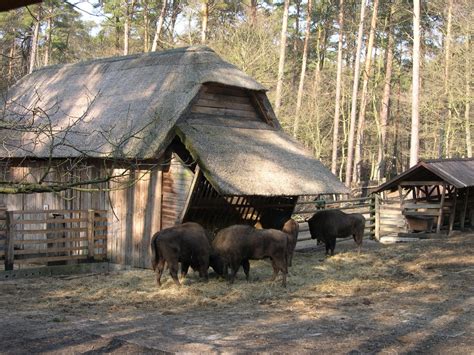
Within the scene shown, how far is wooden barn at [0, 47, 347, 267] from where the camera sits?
12.9 metres

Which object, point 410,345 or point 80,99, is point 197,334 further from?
point 80,99

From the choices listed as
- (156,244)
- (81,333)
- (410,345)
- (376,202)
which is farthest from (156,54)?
(410,345)

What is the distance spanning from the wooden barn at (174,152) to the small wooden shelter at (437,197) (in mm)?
5625

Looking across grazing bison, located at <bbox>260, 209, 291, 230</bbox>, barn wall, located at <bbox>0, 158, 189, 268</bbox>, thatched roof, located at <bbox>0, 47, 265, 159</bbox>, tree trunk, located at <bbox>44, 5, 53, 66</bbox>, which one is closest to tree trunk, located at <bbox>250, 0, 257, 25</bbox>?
tree trunk, located at <bbox>44, 5, 53, 66</bbox>

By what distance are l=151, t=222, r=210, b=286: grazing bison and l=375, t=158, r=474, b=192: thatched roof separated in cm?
995

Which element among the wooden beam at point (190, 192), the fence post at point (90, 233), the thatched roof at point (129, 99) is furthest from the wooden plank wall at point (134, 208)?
the thatched roof at point (129, 99)

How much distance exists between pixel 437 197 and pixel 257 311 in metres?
14.6

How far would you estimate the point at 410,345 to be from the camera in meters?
7.34

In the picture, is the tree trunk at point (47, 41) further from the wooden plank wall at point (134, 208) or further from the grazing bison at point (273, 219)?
the grazing bison at point (273, 219)

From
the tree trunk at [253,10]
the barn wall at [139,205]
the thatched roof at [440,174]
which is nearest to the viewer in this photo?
the barn wall at [139,205]

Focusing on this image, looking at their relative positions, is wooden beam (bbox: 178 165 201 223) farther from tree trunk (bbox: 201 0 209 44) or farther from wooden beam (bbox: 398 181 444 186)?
tree trunk (bbox: 201 0 209 44)

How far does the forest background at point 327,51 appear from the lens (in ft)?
97.8

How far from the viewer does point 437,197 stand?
22.2 m

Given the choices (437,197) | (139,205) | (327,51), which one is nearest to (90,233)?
(139,205)
